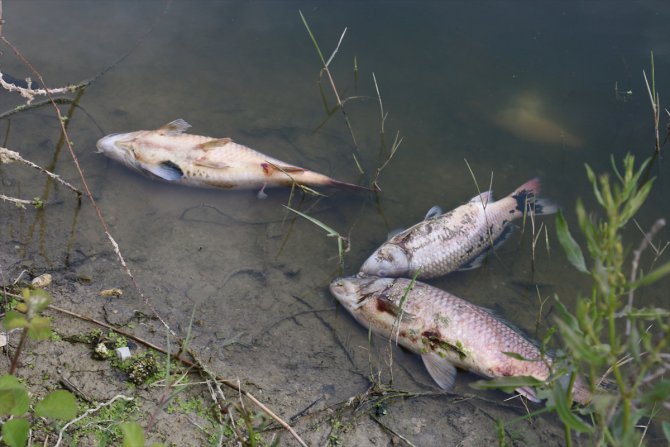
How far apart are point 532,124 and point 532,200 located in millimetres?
1198

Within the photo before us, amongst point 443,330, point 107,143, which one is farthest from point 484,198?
point 107,143

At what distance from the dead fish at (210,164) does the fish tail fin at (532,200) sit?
4.14 ft

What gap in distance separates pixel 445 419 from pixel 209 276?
189 centimetres

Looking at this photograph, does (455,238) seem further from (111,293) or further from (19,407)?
(19,407)

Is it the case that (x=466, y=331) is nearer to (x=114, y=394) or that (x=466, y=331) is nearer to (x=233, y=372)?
(x=233, y=372)

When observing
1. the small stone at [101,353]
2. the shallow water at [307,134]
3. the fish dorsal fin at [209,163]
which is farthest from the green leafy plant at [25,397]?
the fish dorsal fin at [209,163]

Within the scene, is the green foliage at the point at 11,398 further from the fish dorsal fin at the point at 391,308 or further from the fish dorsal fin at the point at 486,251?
the fish dorsal fin at the point at 486,251

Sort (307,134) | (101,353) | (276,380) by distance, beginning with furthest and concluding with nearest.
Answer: (307,134), (276,380), (101,353)

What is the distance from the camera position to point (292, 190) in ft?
16.8

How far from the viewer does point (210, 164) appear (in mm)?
5258

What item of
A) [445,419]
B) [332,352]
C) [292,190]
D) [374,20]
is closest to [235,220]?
[292,190]

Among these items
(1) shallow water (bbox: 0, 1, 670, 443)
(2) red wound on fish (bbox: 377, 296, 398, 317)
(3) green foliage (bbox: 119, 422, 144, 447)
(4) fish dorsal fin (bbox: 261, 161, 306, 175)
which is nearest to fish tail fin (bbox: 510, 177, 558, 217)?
(1) shallow water (bbox: 0, 1, 670, 443)

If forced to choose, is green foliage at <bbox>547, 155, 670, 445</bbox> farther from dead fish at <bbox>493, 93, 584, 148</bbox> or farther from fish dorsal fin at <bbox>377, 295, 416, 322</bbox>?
dead fish at <bbox>493, 93, 584, 148</bbox>

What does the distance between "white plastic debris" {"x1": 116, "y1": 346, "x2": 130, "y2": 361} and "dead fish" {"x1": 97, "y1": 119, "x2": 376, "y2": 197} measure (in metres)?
1.78
